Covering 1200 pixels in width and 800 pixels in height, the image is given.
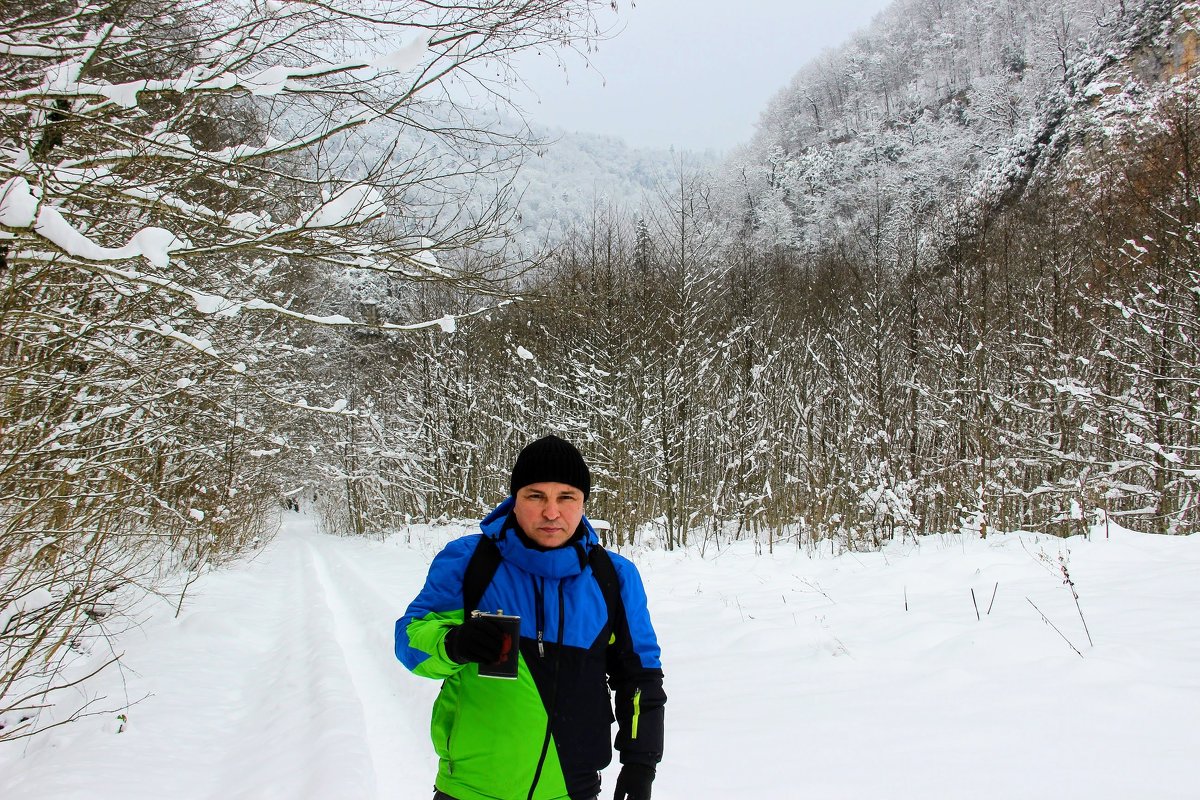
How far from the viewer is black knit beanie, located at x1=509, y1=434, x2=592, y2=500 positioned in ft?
6.59

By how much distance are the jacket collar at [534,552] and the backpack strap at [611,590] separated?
34 mm

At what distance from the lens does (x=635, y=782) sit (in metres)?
1.87

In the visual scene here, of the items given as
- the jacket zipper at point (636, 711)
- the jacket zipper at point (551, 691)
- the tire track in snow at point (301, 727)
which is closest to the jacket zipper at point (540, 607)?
the jacket zipper at point (551, 691)

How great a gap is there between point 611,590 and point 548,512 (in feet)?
1.01

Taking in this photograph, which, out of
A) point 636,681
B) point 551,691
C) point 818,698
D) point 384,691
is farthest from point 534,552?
point 384,691

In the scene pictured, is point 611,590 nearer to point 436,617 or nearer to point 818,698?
point 436,617

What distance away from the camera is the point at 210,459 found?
39.1ft

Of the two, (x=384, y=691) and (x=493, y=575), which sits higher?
(x=493, y=575)

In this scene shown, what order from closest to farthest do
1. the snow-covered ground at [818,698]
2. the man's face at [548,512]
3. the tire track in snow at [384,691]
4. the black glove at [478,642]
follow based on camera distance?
the black glove at [478,642] → the man's face at [548,512] → the snow-covered ground at [818,698] → the tire track in snow at [384,691]

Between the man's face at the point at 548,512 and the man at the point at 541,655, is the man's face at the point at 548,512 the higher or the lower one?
the higher one

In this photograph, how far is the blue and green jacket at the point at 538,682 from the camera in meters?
1.81

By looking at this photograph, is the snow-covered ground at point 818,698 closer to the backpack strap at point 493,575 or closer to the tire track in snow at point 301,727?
the tire track in snow at point 301,727

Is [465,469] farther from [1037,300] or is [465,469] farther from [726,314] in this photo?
[1037,300]

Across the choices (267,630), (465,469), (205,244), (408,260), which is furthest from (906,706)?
(465,469)
